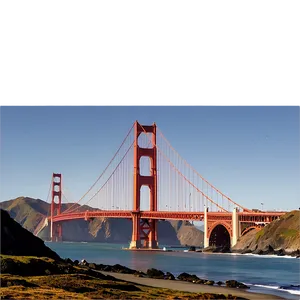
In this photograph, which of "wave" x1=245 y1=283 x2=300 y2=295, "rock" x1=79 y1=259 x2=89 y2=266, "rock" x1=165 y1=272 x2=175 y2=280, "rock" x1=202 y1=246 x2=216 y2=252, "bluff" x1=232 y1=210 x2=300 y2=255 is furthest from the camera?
"bluff" x1=232 y1=210 x2=300 y2=255

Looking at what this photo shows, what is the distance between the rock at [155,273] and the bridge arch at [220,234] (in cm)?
999

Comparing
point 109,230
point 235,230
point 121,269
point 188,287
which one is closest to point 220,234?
point 235,230

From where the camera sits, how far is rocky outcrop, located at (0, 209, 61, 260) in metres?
11.7

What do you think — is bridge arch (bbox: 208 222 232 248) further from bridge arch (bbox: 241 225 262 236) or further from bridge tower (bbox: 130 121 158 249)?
bridge tower (bbox: 130 121 158 249)

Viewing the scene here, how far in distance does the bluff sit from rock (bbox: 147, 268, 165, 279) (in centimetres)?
1086

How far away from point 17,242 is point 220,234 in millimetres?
13473

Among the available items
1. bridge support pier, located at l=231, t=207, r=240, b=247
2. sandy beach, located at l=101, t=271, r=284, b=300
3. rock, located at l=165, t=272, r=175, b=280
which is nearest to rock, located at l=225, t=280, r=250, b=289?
sandy beach, located at l=101, t=271, r=284, b=300

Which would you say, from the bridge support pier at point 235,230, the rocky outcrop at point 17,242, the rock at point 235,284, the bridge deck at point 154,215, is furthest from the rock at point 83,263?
the bridge support pier at point 235,230
